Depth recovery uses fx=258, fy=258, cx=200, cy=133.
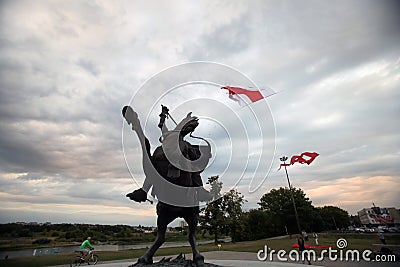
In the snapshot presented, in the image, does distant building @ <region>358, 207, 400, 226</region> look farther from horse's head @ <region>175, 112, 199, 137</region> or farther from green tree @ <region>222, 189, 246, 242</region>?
horse's head @ <region>175, 112, 199, 137</region>

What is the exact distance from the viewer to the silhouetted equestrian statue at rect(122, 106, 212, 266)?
890cm

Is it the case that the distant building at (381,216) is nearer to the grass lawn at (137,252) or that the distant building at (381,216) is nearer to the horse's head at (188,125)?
the grass lawn at (137,252)

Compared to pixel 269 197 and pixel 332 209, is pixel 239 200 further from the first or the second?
pixel 332 209

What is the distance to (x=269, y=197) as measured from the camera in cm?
6700

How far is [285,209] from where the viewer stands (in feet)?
205

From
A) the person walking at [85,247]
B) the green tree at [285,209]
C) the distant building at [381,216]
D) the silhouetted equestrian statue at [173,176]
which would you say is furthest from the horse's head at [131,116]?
the distant building at [381,216]

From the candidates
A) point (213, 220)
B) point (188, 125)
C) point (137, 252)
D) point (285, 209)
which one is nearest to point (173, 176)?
point (188, 125)

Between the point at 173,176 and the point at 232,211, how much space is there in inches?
1557

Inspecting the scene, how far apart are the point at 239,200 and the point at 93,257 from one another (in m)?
32.8

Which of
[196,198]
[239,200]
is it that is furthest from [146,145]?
[239,200]

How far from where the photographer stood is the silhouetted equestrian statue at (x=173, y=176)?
8.90 metres

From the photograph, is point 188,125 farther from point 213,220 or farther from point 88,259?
point 213,220

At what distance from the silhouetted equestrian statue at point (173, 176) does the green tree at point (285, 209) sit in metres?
58.5

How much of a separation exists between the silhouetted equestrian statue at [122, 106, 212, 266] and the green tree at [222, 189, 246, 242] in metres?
36.8
